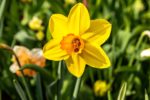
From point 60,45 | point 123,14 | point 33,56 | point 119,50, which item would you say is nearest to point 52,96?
point 33,56

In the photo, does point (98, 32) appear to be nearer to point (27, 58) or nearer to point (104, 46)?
point (27, 58)

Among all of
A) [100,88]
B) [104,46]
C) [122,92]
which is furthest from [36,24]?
[122,92]

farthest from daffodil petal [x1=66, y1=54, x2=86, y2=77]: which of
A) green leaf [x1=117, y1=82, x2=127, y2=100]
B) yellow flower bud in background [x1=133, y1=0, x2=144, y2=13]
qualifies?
yellow flower bud in background [x1=133, y1=0, x2=144, y2=13]

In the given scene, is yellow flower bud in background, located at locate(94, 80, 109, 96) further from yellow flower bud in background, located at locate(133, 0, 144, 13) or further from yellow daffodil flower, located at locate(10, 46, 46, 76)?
yellow flower bud in background, located at locate(133, 0, 144, 13)

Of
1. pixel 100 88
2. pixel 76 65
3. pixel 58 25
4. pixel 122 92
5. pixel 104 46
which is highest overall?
pixel 58 25

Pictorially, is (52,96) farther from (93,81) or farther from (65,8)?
(65,8)

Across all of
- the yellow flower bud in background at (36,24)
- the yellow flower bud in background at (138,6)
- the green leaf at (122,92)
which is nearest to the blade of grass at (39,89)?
the green leaf at (122,92)
